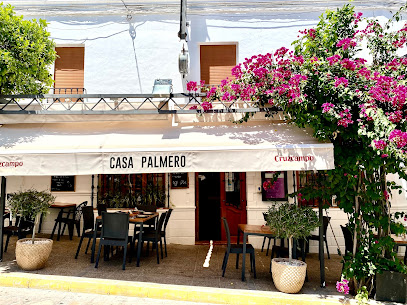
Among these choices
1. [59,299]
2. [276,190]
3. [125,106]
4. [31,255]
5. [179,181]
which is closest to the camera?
[59,299]

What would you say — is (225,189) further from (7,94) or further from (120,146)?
(7,94)

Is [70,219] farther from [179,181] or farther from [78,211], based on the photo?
[179,181]

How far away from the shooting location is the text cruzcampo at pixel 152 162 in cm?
516

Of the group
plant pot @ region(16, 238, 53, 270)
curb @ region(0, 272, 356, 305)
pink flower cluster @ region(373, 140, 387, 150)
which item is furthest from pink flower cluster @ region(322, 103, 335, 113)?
plant pot @ region(16, 238, 53, 270)

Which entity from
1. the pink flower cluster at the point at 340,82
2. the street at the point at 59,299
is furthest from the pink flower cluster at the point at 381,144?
the street at the point at 59,299

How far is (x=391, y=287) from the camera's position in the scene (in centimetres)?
483

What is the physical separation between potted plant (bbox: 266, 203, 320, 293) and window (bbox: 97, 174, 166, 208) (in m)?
4.57

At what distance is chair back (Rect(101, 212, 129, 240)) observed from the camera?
637cm

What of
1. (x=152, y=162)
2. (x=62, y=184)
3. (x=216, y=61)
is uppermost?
(x=216, y=61)

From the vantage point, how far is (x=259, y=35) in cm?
889

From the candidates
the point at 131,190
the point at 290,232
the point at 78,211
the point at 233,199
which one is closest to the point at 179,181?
the point at 131,190

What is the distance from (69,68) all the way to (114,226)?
5346mm

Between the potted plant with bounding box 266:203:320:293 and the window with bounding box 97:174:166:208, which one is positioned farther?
the window with bounding box 97:174:166:208

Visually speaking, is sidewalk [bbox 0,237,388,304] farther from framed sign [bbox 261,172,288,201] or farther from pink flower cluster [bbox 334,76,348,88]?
pink flower cluster [bbox 334,76,348,88]
